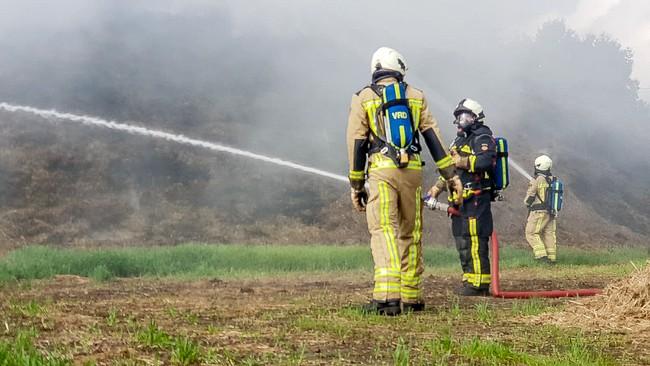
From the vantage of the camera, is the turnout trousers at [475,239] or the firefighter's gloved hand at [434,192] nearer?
the firefighter's gloved hand at [434,192]

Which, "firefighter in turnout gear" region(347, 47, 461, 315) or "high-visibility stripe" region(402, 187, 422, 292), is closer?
"firefighter in turnout gear" region(347, 47, 461, 315)

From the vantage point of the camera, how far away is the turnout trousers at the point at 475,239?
336 inches

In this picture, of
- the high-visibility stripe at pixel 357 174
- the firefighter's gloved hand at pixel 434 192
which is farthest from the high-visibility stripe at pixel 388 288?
the firefighter's gloved hand at pixel 434 192

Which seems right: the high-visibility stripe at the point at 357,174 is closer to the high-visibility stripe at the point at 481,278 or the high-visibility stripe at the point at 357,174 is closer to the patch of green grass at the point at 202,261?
the high-visibility stripe at the point at 481,278

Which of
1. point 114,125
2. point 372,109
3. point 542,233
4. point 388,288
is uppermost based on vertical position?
point 114,125

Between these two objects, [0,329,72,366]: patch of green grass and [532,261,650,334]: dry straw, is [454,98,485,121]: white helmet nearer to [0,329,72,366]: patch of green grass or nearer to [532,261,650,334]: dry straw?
[532,261,650,334]: dry straw

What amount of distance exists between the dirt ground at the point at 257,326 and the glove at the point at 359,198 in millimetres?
910

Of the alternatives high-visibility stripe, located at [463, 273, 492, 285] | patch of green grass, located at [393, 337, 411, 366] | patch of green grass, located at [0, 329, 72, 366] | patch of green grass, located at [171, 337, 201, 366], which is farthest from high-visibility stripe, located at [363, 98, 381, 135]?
patch of green grass, located at [0, 329, 72, 366]

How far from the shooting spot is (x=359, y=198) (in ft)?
22.3

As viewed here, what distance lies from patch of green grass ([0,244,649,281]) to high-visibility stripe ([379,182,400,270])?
5652 mm

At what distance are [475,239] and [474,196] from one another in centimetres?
51

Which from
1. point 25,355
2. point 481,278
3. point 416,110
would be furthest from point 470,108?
point 25,355

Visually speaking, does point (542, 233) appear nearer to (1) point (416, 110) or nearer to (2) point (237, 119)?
(1) point (416, 110)

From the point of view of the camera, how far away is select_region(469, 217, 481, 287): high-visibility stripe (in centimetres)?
853
